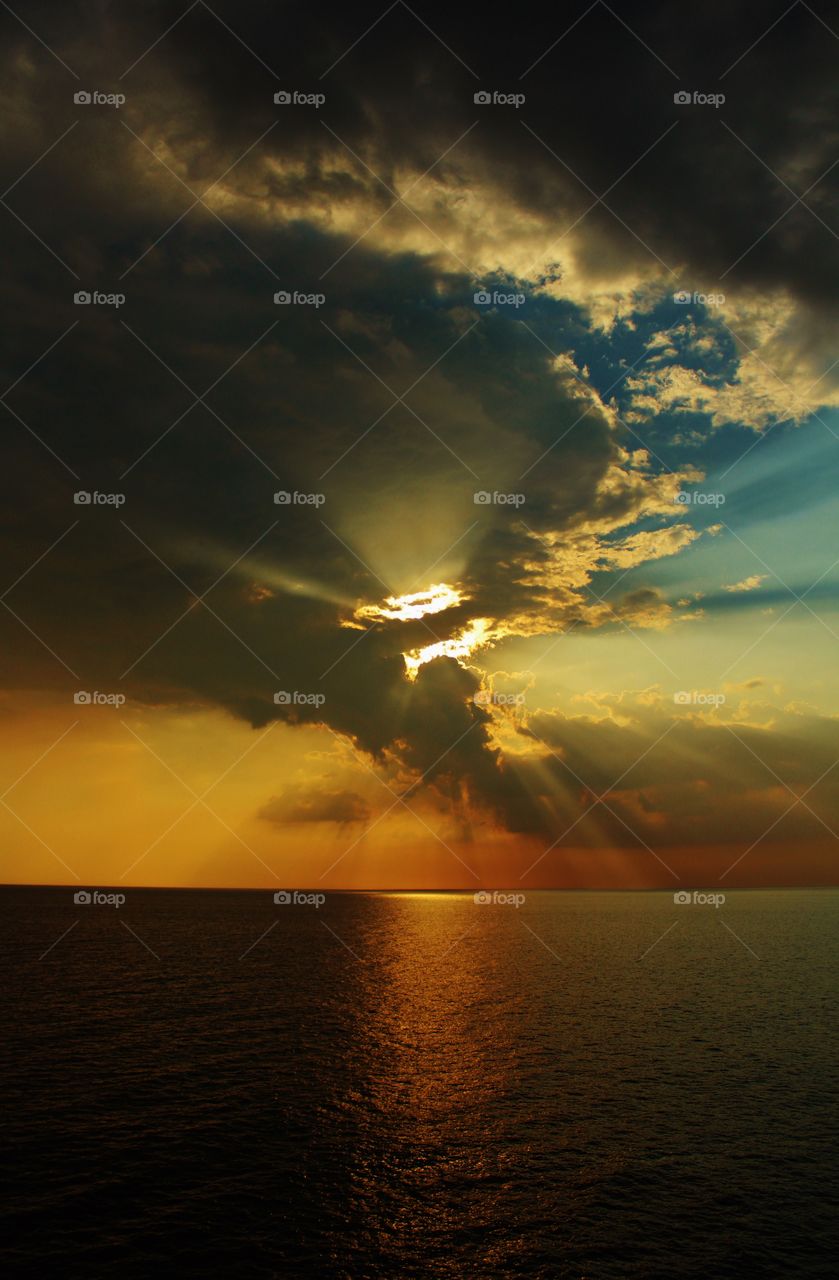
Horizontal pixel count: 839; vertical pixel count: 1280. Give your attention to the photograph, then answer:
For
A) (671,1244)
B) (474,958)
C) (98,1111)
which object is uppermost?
(474,958)

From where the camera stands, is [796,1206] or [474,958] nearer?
[796,1206]

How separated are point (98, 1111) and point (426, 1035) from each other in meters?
27.1

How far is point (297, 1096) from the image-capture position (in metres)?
43.4

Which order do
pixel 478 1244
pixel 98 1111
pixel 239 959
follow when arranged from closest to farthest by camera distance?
pixel 478 1244
pixel 98 1111
pixel 239 959

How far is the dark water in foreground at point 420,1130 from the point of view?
2670 cm

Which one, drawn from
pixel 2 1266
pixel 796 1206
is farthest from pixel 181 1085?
pixel 796 1206

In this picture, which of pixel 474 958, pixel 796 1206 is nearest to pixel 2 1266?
pixel 796 1206

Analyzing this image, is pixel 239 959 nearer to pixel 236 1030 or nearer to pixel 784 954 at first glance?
pixel 236 1030

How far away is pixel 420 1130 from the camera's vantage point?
38156 millimetres

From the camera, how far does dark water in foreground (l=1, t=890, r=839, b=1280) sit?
2670 cm

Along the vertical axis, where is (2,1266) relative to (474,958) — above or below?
below

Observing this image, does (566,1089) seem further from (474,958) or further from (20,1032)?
(474,958)

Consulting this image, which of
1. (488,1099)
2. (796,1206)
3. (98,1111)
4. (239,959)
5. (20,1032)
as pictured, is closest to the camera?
(796,1206)

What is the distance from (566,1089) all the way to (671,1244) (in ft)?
59.7
